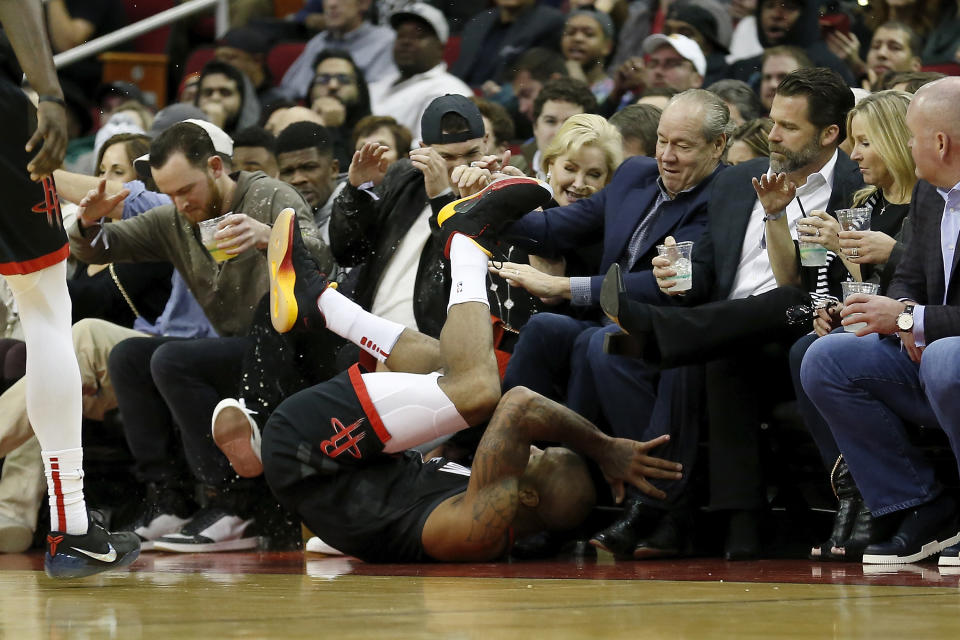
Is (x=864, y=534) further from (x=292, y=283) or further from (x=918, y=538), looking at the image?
(x=292, y=283)

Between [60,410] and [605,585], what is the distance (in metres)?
1.55

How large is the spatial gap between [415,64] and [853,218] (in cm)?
509

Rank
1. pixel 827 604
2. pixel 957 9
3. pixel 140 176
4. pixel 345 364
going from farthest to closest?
pixel 957 9 → pixel 140 176 → pixel 345 364 → pixel 827 604

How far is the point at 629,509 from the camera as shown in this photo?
15.5ft

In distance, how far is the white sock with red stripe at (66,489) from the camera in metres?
3.91

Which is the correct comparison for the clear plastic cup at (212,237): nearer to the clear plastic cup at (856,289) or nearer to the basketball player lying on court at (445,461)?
the basketball player lying on court at (445,461)

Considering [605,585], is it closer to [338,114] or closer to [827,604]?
[827,604]

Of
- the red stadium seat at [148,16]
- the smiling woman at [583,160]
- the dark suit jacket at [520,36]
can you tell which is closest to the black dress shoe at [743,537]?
the smiling woman at [583,160]

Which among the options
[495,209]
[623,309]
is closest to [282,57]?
[495,209]

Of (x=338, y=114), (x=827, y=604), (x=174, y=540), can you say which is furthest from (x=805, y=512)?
(x=338, y=114)

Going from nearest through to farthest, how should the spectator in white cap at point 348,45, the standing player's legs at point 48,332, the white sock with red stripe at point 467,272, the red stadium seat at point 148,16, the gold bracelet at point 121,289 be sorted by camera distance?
the standing player's legs at point 48,332 < the white sock with red stripe at point 467,272 < the gold bracelet at point 121,289 < the spectator in white cap at point 348,45 < the red stadium seat at point 148,16

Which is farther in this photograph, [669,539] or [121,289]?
[121,289]

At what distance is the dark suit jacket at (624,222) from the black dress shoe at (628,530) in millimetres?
745

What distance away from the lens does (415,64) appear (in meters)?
9.05
